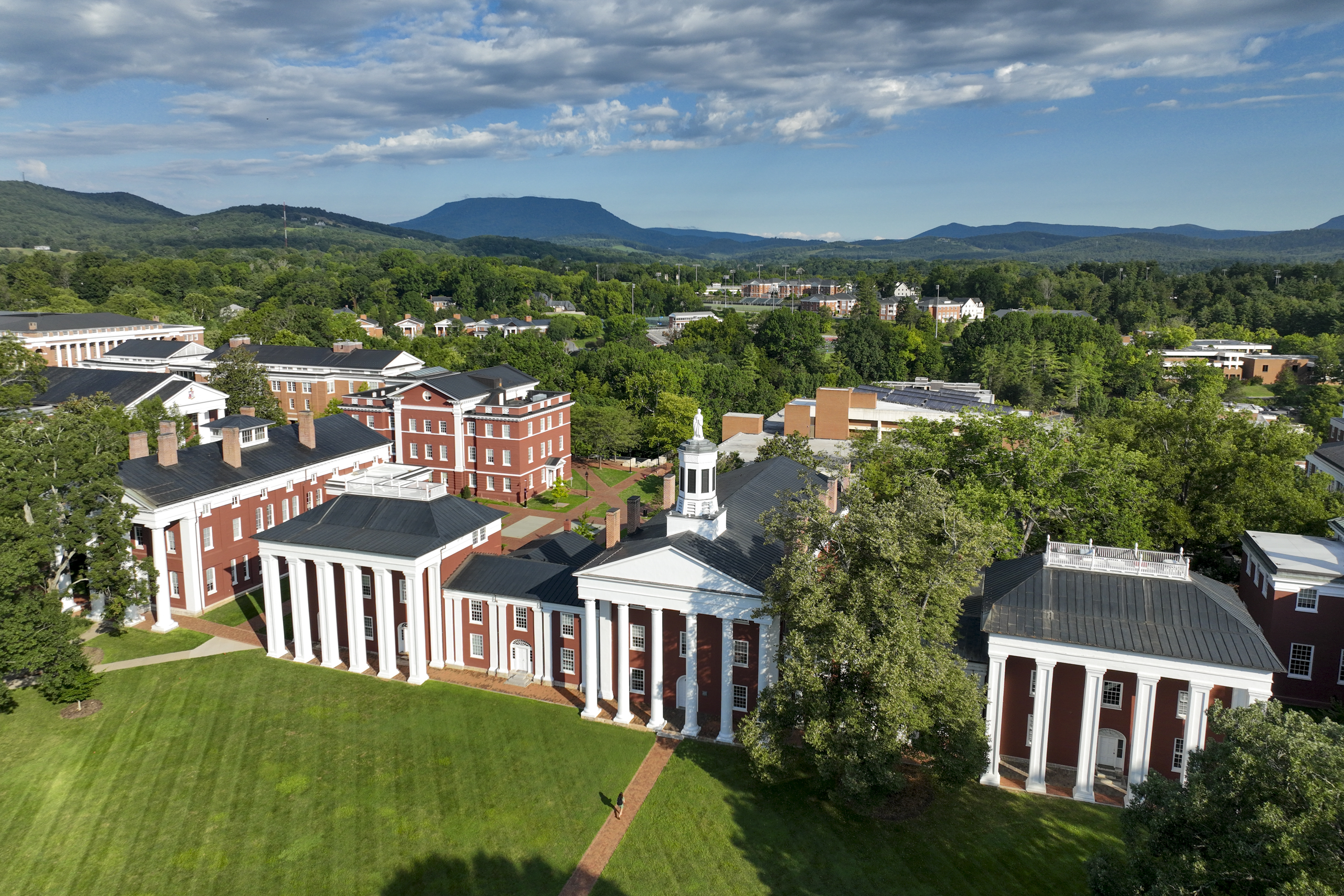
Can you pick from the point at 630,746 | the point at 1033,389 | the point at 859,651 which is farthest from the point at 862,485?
the point at 1033,389

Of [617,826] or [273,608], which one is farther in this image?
[273,608]

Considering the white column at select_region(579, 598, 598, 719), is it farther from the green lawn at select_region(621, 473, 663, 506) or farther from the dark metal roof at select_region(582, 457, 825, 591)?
the green lawn at select_region(621, 473, 663, 506)

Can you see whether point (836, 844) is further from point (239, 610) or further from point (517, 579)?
point (239, 610)

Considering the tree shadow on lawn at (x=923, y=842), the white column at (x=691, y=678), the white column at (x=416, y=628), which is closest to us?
the tree shadow on lawn at (x=923, y=842)

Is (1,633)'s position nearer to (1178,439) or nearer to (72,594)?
(72,594)

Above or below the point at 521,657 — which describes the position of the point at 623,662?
above

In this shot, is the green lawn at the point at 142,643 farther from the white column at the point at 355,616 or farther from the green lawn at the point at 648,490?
the green lawn at the point at 648,490

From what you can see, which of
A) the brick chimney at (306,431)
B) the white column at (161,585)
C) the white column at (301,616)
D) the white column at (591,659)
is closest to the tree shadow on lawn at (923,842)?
the white column at (591,659)

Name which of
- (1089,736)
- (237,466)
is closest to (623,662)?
(1089,736)
